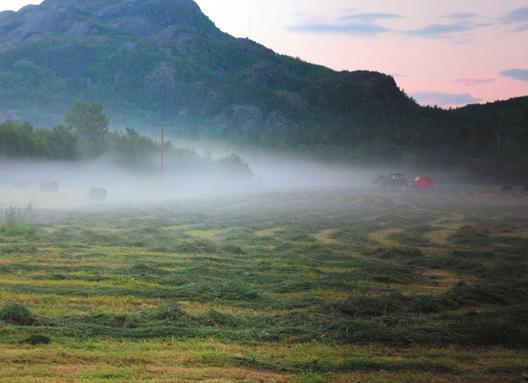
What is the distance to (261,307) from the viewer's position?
2206 centimetres

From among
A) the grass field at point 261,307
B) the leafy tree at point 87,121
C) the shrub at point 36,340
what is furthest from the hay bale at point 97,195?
the shrub at point 36,340

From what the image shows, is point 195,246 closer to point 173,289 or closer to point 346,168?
point 173,289

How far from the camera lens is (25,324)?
18.6 m

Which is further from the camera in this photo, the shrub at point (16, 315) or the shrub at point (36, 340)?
the shrub at point (16, 315)

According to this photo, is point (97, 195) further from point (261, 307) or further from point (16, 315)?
point (16, 315)

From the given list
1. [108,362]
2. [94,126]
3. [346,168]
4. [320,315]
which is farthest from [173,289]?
[346,168]

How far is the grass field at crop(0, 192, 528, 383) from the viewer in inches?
599

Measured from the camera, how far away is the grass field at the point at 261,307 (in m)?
15.2

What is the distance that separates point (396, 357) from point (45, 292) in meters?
13.8

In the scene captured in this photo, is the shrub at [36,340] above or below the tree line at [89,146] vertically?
below

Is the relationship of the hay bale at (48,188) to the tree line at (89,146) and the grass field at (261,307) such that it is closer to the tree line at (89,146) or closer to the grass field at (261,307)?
the tree line at (89,146)

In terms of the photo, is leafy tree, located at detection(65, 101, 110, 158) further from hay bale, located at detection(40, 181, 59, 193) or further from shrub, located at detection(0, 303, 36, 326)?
shrub, located at detection(0, 303, 36, 326)

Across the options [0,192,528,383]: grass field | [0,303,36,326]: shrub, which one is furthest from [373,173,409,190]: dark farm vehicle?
[0,303,36,326]: shrub

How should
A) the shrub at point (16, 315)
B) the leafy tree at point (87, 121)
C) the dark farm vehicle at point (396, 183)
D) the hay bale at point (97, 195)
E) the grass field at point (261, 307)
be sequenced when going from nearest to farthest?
the grass field at point (261, 307), the shrub at point (16, 315), the hay bale at point (97, 195), the dark farm vehicle at point (396, 183), the leafy tree at point (87, 121)
